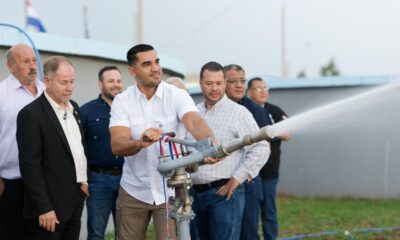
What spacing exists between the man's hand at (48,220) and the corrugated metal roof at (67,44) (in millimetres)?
2488

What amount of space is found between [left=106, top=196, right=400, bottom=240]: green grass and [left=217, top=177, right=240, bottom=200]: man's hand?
258 centimetres

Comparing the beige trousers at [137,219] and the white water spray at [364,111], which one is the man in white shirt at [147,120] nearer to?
the beige trousers at [137,219]

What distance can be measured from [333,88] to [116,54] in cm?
657

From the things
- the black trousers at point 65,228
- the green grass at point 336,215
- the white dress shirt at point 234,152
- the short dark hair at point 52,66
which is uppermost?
the short dark hair at point 52,66

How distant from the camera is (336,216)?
10.5 meters

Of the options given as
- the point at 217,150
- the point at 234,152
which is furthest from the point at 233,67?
the point at 217,150

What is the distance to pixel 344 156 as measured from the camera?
13.3m

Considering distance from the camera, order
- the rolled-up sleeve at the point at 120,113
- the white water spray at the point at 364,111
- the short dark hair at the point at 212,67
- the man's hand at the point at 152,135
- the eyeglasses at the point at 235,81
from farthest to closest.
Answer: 1. the eyeglasses at the point at 235,81
2. the white water spray at the point at 364,111
3. the short dark hair at the point at 212,67
4. the rolled-up sleeve at the point at 120,113
5. the man's hand at the point at 152,135

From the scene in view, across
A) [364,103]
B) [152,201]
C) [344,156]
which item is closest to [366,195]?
[344,156]

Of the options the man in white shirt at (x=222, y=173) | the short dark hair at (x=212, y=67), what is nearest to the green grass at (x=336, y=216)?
the man in white shirt at (x=222, y=173)

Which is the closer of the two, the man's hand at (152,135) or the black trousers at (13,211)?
the man's hand at (152,135)

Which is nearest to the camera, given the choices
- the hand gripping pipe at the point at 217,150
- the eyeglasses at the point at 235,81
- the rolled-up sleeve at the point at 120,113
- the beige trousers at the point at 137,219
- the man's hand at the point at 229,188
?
the hand gripping pipe at the point at 217,150

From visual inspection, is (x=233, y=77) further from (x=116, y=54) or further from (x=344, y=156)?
(x=344, y=156)

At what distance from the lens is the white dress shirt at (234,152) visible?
544cm
